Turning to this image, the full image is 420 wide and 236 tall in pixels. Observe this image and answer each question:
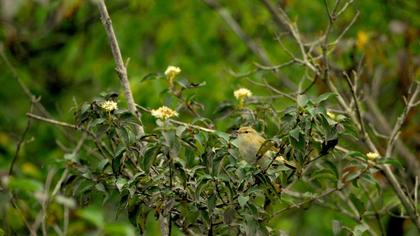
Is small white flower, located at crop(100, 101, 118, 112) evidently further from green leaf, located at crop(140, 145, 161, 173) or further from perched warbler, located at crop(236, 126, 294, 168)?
perched warbler, located at crop(236, 126, 294, 168)

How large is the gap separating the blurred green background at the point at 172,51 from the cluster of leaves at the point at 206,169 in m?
2.37

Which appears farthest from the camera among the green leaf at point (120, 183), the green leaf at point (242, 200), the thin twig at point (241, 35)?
the thin twig at point (241, 35)

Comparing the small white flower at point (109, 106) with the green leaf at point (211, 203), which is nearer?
the green leaf at point (211, 203)

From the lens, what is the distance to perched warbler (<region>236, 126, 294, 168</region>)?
2.58 metres

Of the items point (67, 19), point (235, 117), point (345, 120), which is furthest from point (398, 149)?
point (67, 19)

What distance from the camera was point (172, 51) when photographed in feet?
21.2

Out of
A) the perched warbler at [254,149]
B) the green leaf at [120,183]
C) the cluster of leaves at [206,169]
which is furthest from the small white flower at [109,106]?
the perched warbler at [254,149]

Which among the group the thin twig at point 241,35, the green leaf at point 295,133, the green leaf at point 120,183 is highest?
the thin twig at point 241,35

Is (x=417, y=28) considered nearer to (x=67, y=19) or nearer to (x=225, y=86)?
(x=225, y=86)

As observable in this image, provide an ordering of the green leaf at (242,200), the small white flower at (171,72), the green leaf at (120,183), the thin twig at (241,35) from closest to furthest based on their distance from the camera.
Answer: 1. the green leaf at (242,200)
2. the green leaf at (120,183)
3. the small white flower at (171,72)
4. the thin twig at (241,35)

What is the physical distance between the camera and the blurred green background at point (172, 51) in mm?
5461

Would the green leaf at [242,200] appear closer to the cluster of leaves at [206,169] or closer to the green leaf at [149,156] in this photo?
the cluster of leaves at [206,169]

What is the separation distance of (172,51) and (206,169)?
4.03m

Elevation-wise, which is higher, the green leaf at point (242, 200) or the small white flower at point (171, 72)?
the small white flower at point (171, 72)
